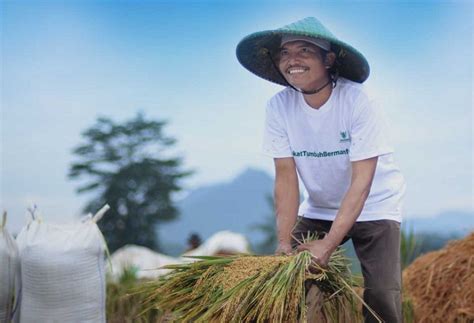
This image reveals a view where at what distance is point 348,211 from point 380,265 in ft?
1.79

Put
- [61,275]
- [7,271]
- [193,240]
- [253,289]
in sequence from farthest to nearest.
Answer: [193,240]
[7,271]
[61,275]
[253,289]

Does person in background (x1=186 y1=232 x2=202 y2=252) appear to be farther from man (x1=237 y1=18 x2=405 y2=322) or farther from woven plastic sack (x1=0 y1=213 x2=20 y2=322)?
man (x1=237 y1=18 x2=405 y2=322)

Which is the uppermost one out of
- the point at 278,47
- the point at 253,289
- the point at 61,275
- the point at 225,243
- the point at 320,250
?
the point at 278,47

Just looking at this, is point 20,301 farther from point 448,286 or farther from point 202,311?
point 448,286

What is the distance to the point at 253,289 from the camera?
3.05m

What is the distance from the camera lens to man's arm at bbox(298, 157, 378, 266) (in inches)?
130

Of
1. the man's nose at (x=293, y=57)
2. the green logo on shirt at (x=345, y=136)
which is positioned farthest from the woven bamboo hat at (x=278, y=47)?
the green logo on shirt at (x=345, y=136)

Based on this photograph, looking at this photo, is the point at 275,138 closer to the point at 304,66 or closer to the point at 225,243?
the point at 304,66

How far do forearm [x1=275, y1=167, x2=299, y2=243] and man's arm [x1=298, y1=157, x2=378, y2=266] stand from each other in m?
0.41

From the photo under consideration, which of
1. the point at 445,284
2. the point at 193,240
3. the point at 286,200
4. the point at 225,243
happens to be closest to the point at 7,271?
the point at 286,200

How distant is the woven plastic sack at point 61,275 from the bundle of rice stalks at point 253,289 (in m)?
0.75

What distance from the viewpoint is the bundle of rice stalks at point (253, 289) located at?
3.00m

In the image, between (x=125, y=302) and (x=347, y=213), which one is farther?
(x=125, y=302)

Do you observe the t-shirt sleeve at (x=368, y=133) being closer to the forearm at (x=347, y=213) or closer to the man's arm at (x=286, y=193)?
the forearm at (x=347, y=213)
